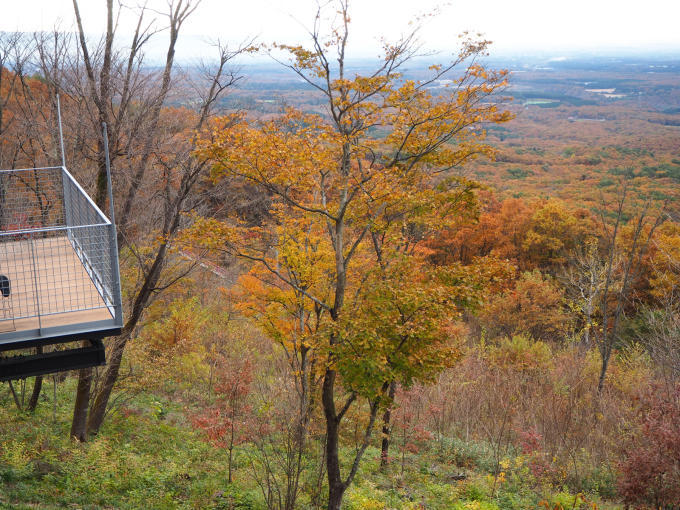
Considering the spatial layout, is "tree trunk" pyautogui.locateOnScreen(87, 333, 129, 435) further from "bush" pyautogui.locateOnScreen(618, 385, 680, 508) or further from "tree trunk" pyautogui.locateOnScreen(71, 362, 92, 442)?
"bush" pyautogui.locateOnScreen(618, 385, 680, 508)

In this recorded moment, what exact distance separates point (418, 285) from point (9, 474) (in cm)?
789

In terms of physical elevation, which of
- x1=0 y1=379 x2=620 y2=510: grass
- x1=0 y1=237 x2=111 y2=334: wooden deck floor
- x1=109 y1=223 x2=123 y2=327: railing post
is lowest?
x1=0 y1=379 x2=620 y2=510: grass

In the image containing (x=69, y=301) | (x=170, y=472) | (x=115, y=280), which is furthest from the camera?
(x=170, y=472)

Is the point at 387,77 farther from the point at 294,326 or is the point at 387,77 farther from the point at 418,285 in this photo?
the point at 294,326

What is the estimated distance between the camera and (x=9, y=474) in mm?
8789

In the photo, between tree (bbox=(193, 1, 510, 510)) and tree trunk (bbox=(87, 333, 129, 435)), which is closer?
tree (bbox=(193, 1, 510, 510))

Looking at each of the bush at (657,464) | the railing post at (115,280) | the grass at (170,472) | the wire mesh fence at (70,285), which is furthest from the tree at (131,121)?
the bush at (657,464)

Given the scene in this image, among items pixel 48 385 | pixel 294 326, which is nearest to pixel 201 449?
pixel 294 326

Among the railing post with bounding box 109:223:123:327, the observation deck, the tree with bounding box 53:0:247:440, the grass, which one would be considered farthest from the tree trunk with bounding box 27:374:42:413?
the railing post with bounding box 109:223:123:327

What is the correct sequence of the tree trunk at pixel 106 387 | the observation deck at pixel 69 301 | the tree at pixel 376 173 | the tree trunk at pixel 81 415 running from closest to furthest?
the observation deck at pixel 69 301, the tree at pixel 376 173, the tree trunk at pixel 81 415, the tree trunk at pixel 106 387

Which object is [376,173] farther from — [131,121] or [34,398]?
[34,398]

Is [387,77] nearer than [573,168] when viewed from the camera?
Yes

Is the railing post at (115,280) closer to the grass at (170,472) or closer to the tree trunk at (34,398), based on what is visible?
the grass at (170,472)

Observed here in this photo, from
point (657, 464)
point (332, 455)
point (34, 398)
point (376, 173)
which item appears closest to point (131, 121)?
point (376, 173)
